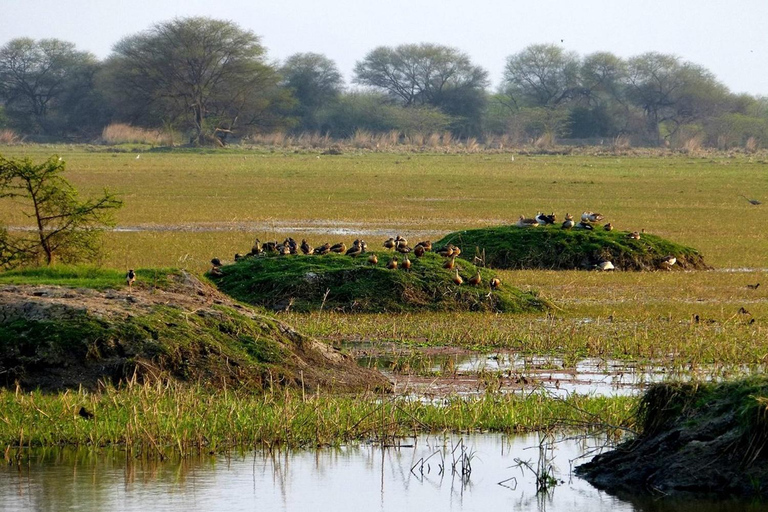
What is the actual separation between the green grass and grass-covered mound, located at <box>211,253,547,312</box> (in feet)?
18.0

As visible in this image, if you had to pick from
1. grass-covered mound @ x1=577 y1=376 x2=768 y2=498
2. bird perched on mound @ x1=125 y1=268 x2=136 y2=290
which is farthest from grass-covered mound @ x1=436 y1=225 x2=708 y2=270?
grass-covered mound @ x1=577 y1=376 x2=768 y2=498

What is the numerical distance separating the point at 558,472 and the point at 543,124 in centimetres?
8441

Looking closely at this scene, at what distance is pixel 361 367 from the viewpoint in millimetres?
11250

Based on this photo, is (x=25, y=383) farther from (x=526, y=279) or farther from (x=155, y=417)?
(x=526, y=279)

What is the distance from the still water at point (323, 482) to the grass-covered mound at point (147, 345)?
1.54 metres

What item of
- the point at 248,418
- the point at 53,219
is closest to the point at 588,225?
the point at 53,219

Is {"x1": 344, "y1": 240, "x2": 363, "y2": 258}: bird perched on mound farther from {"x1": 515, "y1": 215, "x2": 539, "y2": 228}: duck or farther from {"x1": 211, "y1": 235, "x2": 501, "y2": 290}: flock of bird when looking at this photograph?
{"x1": 515, "y1": 215, "x2": 539, "y2": 228}: duck

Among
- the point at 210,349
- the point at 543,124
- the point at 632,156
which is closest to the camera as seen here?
the point at 210,349

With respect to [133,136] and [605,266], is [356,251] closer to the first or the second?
[605,266]

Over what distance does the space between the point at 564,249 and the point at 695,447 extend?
12.4 meters

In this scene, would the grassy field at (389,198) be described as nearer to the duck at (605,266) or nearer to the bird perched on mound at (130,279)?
the duck at (605,266)

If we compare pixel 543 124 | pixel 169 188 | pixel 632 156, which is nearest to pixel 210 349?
pixel 169 188

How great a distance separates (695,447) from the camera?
7.86 meters

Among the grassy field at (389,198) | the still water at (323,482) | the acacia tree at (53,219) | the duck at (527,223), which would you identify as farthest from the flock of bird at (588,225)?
the still water at (323,482)
